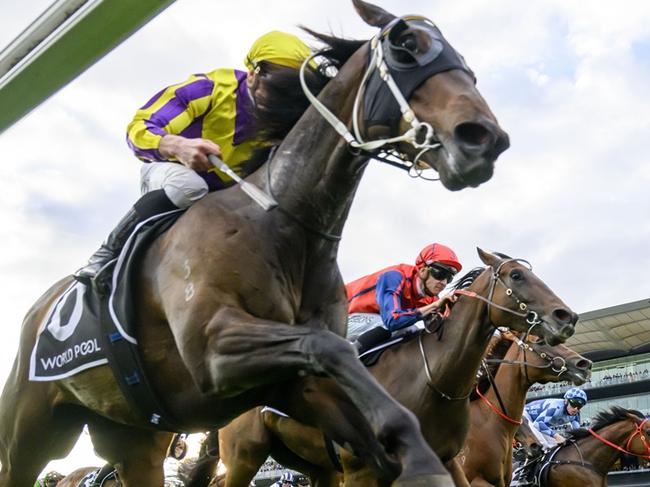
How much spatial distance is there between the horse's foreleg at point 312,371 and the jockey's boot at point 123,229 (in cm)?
93

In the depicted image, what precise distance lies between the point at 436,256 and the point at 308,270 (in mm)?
3797

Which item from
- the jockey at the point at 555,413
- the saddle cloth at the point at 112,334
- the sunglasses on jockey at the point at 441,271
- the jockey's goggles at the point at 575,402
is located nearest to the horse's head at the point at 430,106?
the saddle cloth at the point at 112,334

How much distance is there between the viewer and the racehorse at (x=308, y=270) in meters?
3.19

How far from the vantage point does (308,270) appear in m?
3.79

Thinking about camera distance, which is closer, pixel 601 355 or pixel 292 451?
pixel 292 451

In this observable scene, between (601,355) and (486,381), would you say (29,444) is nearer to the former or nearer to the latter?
(486,381)

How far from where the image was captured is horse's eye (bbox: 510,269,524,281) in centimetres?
774

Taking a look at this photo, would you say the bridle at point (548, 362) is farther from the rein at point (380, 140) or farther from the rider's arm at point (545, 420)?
the rein at point (380, 140)

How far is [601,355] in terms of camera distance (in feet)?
95.2

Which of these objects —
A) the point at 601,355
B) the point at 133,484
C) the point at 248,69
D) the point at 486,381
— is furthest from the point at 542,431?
the point at 601,355

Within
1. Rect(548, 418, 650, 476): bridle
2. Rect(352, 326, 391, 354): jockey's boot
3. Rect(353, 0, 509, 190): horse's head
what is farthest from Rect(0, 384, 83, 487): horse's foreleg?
A: Rect(548, 418, 650, 476): bridle

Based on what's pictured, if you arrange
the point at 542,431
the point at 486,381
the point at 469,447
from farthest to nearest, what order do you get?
the point at 542,431 → the point at 486,381 → the point at 469,447

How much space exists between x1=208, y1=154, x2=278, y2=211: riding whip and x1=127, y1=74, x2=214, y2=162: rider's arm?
0.29 meters

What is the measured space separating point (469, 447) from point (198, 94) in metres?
5.40
